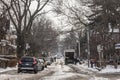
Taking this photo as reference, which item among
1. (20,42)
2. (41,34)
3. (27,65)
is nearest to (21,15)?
(20,42)

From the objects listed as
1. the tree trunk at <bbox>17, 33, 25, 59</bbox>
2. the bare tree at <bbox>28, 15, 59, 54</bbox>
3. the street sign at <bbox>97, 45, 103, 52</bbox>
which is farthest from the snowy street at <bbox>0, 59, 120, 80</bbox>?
the bare tree at <bbox>28, 15, 59, 54</bbox>

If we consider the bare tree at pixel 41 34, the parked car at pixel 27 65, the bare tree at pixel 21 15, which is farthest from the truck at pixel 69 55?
the parked car at pixel 27 65

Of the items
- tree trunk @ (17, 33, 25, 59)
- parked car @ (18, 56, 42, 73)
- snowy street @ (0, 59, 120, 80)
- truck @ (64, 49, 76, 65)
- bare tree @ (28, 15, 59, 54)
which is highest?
bare tree @ (28, 15, 59, 54)

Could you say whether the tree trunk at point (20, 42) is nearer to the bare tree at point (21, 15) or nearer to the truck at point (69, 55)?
the bare tree at point (21, 15)

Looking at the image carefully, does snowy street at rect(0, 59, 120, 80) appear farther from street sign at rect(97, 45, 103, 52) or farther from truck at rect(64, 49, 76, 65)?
truck at rect(64, 49, 76, 65)

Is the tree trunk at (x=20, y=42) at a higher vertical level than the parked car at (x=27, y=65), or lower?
higher

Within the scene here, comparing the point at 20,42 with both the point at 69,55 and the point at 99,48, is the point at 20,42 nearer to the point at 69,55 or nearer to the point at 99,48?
the point at 99,48

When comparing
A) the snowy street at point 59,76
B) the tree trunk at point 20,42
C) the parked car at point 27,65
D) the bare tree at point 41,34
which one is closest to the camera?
the snowy street at point 59,76

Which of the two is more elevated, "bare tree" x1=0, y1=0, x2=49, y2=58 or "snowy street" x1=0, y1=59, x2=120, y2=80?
"bare tree" x1=0, y1=0, x2=49, y2=58

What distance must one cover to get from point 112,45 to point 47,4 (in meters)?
15.6

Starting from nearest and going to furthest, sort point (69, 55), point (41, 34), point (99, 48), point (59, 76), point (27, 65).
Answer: point (59, 76)
point (27, 65)
point (99, 48)
point (69, 55)
point (41, 34)

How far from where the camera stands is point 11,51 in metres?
82.8

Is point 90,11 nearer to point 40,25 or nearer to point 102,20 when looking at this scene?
point 102,20

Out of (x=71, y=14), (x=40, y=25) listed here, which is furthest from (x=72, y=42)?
(x=71, y=14)
